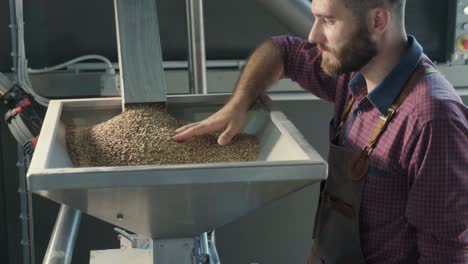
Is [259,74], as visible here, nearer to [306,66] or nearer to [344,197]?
[306,66]

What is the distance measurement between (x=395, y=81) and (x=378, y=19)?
0.41ft

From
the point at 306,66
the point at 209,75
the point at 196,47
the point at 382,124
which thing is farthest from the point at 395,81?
the point at 209,75

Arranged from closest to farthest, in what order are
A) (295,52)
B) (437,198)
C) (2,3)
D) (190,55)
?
(437,198) < (295,52) < (190,55) < (2,3)

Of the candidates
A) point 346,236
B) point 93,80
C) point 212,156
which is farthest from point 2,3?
point 346,236

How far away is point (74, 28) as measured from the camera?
224 centimetres

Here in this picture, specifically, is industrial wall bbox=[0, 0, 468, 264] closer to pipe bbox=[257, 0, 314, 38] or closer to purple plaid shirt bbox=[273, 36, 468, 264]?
pipe bbox=[257, 0, 314, 38]

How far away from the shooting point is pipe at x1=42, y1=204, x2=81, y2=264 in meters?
1.31

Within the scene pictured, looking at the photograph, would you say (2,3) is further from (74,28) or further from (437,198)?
(437,198)

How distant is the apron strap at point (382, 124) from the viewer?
1.22 meters

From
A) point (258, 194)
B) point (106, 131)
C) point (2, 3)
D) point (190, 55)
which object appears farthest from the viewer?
point (2, 3)

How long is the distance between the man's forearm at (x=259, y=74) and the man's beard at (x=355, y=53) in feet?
0.68

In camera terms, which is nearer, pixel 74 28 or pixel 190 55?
pixel 190 55

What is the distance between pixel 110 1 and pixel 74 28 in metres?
0.16

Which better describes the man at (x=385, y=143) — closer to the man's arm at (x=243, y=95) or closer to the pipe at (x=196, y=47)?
the man's arm at (x=243, y=95)
